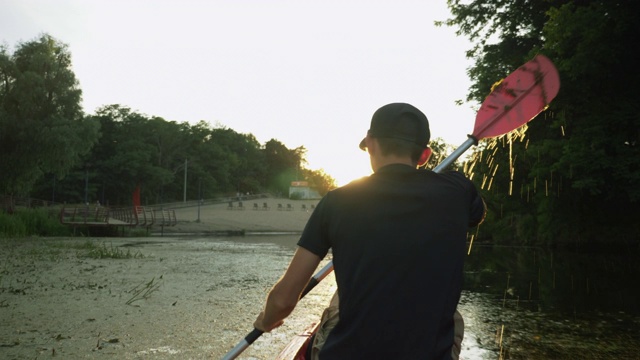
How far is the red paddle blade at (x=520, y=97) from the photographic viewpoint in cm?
337

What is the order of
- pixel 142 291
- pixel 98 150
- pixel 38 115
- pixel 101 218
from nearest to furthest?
pixel 142 291, pixel 101 218, pixel 38 115, pixel 98 150

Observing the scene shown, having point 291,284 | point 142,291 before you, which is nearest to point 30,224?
point 142,291

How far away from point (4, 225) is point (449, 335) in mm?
26187

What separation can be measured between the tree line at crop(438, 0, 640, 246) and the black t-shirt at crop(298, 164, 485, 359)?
10261mm

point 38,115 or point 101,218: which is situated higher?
point 38,115

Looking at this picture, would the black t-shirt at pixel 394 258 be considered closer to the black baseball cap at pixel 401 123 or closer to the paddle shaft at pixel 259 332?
the black baseball cap at pixel 401 123

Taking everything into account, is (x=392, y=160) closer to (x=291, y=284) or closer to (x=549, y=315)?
(x=291, y=284)

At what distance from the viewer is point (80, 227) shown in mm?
30969

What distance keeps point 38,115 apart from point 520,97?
125ft

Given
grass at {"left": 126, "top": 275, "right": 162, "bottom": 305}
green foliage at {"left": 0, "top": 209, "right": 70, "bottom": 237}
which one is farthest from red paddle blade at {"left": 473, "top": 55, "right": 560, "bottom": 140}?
green foliage at {"left": 0, "top": 209, "right": 70, "bottom": 237}

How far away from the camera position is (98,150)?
68.2 meters

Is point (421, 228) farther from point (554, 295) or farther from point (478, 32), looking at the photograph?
point (478, 32)

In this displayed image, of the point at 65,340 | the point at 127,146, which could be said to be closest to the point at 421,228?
the point at 65,340

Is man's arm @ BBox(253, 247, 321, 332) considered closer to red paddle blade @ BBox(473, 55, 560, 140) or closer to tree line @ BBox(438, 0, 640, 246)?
red paddle blade @ BBox(473, 55, 560, 140)
